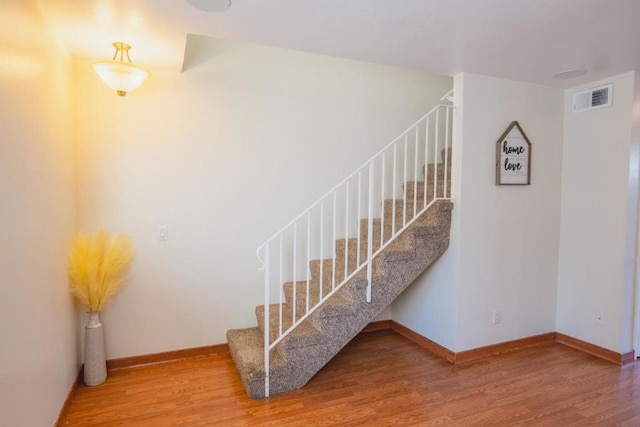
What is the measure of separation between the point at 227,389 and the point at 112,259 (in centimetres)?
127

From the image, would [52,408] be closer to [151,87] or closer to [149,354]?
[149,354]

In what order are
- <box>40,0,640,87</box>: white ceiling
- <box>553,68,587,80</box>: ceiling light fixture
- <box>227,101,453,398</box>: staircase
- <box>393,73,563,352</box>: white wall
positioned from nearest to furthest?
<box>40,0,640,87</box>: white ceiling
<box>227,101,453,398</box>: staircase
<box>553,68,587,80</box>: ceiling light fixture
<box>393,73,563,352</box>: white wall

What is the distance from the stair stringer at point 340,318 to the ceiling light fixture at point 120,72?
2071 mm

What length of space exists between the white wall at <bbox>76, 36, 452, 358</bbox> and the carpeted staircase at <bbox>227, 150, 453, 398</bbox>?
0.49m

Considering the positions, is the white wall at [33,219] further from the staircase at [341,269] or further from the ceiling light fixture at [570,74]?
the ceiling light fixture at [570,74]

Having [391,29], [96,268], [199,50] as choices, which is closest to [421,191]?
[391,29]

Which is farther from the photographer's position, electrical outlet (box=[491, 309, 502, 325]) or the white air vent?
electrical outlet (box=[491, 309, 502, 325])

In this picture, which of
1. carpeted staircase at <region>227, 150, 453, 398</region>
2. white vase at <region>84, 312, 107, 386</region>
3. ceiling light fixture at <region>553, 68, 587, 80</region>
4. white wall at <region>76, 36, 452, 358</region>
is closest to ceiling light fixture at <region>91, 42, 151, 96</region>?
white wall at <region>76, 36, 452, 358</region>

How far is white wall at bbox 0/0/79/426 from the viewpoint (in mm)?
1530

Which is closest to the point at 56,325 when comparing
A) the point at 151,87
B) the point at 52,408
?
the point at 52,408

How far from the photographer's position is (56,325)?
7.34 feet

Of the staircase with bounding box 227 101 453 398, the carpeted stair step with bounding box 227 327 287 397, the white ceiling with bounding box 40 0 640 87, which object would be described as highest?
the white ceiling with bounding box 40 0 640 87

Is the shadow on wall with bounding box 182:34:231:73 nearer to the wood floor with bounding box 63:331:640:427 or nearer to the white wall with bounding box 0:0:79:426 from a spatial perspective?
the white wall with bounding box 0:0:79:426

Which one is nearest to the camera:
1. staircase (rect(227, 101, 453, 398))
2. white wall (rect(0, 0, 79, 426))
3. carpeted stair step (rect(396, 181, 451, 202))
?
white wall (rect(0, 0, 79, 426))
